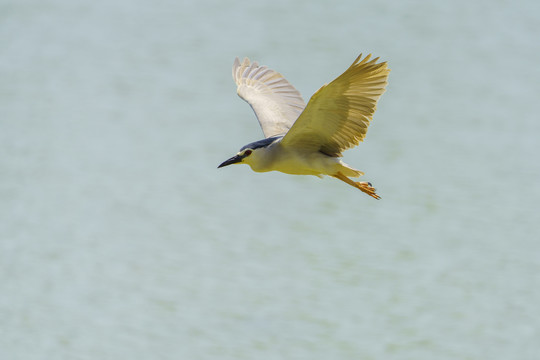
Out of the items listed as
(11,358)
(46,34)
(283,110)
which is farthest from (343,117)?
(46,34)

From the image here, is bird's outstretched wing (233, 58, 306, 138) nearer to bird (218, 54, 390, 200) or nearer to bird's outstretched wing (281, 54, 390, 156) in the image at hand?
bird (218, 54, 390, 200)

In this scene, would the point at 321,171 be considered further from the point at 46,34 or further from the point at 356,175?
the point at 46,34

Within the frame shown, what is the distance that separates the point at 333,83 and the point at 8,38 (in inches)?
420

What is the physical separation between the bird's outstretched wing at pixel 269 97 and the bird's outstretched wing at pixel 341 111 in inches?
36.6

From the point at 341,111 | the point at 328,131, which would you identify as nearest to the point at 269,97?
the point at 328,131

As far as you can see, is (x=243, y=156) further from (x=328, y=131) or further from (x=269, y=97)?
(x=269, y=97)

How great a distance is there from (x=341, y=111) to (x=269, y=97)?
195cm

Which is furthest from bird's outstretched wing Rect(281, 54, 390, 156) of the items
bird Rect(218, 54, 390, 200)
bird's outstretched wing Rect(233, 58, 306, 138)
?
bird's outstretched wing Rect(233, 58, 306, 138)

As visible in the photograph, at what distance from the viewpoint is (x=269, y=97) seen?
9.11 meters

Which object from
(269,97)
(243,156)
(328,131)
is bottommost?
(243,156)

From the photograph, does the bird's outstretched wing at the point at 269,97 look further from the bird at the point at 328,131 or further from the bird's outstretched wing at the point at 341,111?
the bird's outstretched wing at the point at 341,111

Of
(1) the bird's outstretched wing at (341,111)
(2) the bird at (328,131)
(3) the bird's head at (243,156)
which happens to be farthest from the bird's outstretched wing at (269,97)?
(1) the bird's outstretched wing at (341,111)

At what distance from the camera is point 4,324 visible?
1062 cm

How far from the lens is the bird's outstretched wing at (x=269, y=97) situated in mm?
8672
